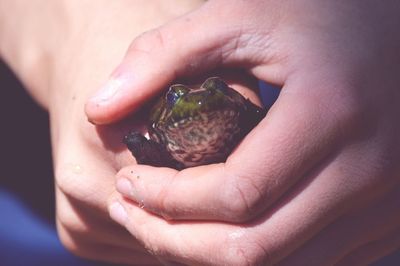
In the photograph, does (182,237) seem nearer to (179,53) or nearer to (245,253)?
A: (245,253)

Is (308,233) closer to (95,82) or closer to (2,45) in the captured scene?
(95,82)

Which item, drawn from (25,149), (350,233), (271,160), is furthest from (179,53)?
(25,149)

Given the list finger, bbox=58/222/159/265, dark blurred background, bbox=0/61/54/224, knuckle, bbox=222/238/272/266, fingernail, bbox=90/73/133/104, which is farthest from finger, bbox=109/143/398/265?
dark blurred background, bbox=0/61/54/224

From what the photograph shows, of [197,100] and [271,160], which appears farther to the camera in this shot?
[197,100]

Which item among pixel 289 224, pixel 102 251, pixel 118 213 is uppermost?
pixel 289 224

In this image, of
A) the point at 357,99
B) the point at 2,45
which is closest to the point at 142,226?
the point at 357,99

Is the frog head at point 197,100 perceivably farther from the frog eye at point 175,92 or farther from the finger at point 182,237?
the finger at point 182,237
